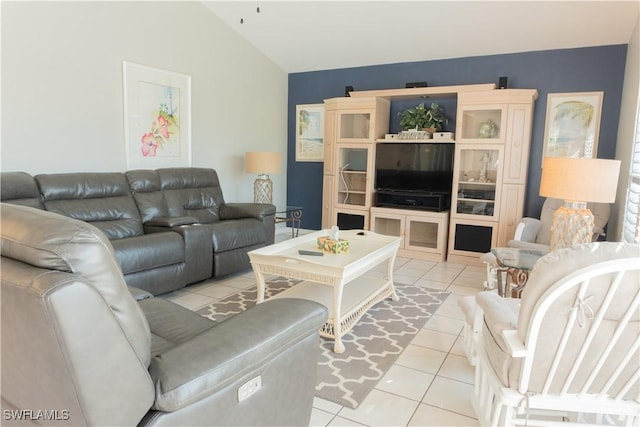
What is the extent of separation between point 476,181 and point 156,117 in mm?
3662

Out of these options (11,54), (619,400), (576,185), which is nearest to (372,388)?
(619,400)

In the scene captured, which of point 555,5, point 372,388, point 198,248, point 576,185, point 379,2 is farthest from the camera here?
point 379,2

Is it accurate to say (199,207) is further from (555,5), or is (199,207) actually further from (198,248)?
(555,5)

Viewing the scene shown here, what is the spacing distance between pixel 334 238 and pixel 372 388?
1214 millimetres

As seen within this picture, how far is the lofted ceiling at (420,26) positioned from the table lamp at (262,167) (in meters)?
1.53

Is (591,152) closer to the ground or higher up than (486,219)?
higher up

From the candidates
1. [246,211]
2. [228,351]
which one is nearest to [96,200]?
[246,211]

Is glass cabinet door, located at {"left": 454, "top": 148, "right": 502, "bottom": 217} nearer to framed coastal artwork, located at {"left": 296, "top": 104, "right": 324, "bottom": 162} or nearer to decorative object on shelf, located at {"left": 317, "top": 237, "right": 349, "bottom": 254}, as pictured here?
framed coastal artwork, located at {"left": 296, "top": 104, "right": 324, "bottom": 162}

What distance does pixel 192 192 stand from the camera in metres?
4.42

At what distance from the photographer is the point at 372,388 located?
217 centimetres

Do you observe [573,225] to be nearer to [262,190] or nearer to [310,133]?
[262,190]

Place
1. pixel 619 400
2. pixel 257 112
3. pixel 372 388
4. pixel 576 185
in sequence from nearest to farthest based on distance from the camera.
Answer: pixel 619 400 < pixel 372 388 < pixel 576 185 < pixel 257 112

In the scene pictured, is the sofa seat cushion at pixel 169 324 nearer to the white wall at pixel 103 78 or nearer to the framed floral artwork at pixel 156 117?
the white wall at pixel 103 78

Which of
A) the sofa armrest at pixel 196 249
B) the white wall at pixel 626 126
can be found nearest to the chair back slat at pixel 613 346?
the white wall at pixel 626 126
